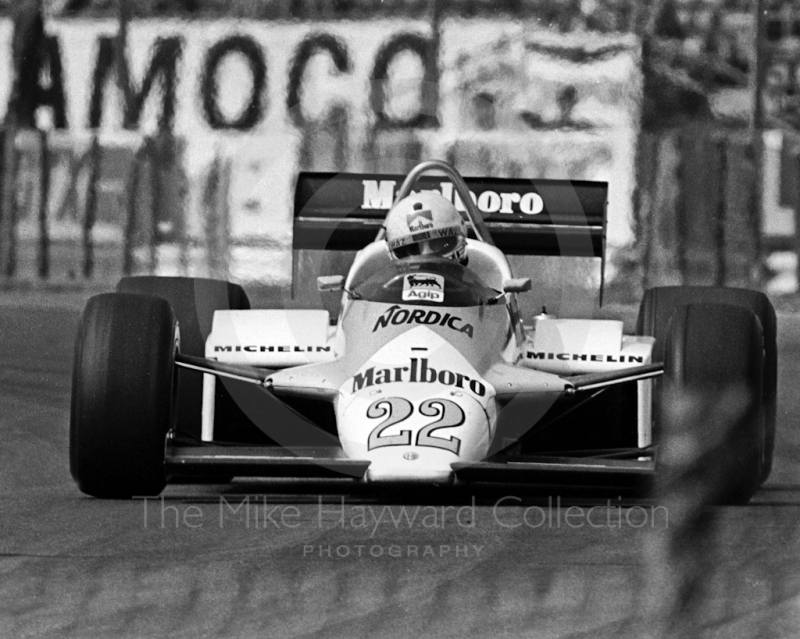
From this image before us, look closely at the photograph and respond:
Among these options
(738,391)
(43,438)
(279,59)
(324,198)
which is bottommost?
(43,438)

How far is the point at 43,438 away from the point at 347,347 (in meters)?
2.32

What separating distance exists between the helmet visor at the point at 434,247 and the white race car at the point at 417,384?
6cm

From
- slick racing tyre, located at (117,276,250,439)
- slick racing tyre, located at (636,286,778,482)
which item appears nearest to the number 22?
slick racing tyre, located at (117,276,250,439)

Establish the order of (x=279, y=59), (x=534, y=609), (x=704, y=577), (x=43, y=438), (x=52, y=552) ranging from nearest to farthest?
(x=534, y=609) → (x=704, y=577) → (x=52, y=552) → (x=43, y=438) → (x=279, y=59)

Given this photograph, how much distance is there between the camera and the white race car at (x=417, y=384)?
710cm

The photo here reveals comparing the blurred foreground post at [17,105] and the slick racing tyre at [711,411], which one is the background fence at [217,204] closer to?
the blurred foreground post at [17,105]

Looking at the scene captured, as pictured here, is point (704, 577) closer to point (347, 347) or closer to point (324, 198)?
point (347, 347)

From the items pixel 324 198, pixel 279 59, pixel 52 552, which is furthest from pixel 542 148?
pixel 52 552

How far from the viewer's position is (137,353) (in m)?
7.33

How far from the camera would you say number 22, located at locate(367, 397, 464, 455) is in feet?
23.1

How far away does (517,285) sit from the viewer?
824 cm

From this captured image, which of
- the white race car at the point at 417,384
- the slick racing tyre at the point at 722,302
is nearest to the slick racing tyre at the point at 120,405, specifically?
the white race car at the point at 417,384

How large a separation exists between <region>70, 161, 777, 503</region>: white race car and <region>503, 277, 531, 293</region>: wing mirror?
0.5 inches

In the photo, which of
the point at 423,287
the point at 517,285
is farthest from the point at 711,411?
the point at 423,287
